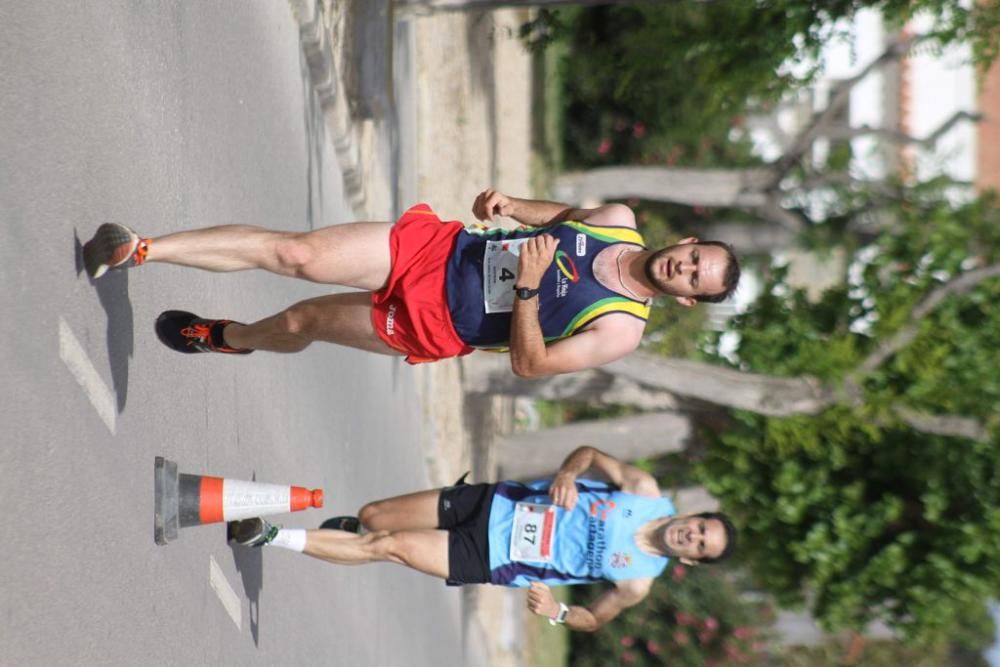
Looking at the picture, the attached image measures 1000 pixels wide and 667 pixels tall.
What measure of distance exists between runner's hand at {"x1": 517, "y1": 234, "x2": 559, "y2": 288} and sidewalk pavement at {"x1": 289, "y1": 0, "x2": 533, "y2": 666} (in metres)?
3.96

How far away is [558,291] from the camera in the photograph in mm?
5465

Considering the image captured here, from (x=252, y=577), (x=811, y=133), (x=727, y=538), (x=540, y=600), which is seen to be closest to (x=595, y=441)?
(x=811, y=133)

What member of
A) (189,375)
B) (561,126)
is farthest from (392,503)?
(561,126)

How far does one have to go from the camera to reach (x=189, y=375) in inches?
245

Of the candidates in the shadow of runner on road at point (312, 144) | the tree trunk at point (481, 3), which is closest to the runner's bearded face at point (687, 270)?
the tree trunk at point (481, 3)

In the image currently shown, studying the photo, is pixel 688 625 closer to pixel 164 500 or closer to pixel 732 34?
pixel 732 34

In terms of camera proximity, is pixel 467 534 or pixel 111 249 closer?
pixel 111 249

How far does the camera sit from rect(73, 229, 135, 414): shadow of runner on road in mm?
5230

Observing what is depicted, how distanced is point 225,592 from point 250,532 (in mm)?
351

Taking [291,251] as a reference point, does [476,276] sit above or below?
below

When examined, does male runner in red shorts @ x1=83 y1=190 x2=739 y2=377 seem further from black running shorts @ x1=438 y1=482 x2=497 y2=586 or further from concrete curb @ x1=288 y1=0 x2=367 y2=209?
concrete curb @ x1=288 y1=0 x2=367 y2=209

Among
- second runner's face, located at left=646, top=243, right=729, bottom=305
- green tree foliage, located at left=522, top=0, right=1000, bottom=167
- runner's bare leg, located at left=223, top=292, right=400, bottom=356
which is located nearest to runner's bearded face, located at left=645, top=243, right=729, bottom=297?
second runner's face, located at left=646, top=243, right=729, bottom=305

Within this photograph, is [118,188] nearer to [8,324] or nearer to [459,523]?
[8,324]

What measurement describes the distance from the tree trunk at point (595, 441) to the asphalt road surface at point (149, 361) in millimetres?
4024
